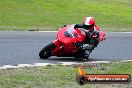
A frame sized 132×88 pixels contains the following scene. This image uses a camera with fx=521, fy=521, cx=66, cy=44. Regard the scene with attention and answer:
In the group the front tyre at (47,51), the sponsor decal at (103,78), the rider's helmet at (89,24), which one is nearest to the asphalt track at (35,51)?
the front tyre at (47,51)

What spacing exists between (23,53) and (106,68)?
4.58 metres

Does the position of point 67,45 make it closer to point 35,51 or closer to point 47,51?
point 47,51

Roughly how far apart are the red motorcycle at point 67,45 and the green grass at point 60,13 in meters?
13.3

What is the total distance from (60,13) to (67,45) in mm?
24041

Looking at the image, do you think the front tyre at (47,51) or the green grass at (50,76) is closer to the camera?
the green grass at (50,76)

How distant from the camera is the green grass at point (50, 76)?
8653 mm

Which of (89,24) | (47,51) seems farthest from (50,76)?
(47,51)

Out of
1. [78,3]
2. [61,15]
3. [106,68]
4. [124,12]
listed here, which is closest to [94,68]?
[106,68]

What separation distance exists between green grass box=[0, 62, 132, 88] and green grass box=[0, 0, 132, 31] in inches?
635

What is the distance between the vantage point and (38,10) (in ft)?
128

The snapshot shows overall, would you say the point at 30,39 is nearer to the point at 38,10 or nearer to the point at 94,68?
the point at 94,68

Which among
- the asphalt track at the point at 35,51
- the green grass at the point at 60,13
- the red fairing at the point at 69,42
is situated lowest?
the green grass at the point at 60,13

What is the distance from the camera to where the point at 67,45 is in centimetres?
1407

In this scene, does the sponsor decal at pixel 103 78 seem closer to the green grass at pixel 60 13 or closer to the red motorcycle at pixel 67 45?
the red motorcycle at pixel 67 45
